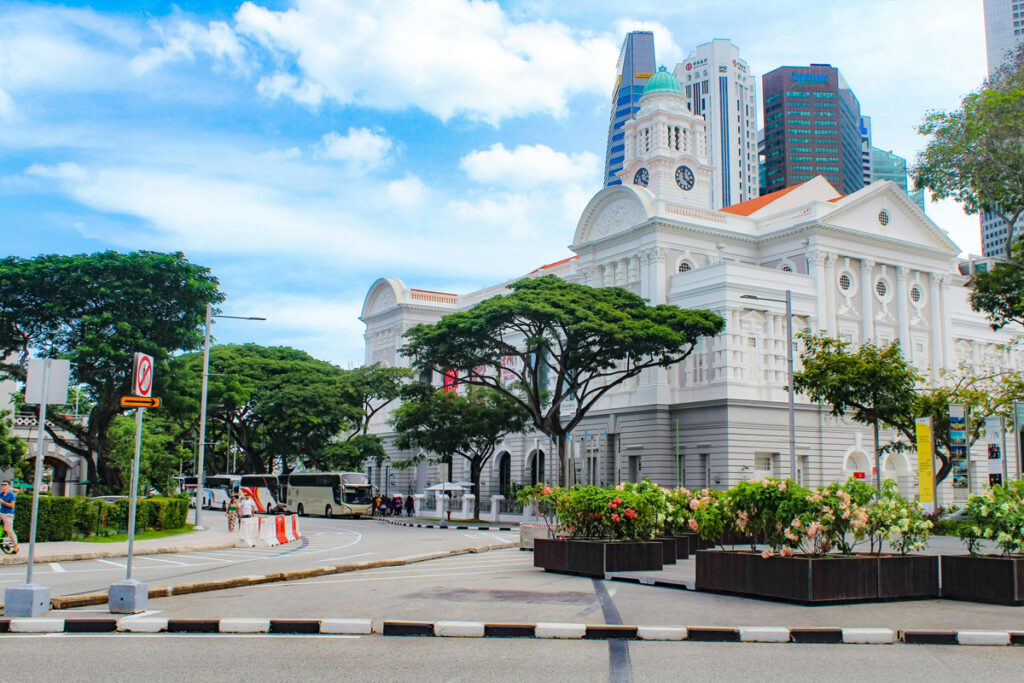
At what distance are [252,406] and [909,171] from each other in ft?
158

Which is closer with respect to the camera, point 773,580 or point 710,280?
point 773,580

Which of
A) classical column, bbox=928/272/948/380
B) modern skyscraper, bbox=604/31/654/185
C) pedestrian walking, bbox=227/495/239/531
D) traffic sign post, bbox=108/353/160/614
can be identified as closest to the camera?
traffic sign post, bbox=108/353/160/614

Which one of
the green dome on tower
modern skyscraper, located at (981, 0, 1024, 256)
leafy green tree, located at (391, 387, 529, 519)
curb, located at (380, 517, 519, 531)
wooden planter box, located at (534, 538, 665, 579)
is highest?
modern skyscraper, located at (981, 0, 1024, 256)

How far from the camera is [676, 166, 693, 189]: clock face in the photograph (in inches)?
2330

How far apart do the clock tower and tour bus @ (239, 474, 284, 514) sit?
2889cm

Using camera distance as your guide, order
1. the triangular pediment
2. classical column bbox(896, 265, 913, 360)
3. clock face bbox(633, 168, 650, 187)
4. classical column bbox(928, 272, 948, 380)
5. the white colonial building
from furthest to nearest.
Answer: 1. clock face bbox(633, 168, 650, 187)
2. classical column bbox(928, 272, 948, 380)
3. classical column bbox(896, 265, 913, 360)
4. the triangular pediment
5. the white colonial building

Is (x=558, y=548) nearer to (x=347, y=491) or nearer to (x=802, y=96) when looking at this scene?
(x=347, y=491)

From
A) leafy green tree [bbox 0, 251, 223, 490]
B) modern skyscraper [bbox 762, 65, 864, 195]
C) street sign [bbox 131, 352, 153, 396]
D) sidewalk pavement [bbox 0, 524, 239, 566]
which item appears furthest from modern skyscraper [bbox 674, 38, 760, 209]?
street sign [bbox 131, 352, 153, 396]

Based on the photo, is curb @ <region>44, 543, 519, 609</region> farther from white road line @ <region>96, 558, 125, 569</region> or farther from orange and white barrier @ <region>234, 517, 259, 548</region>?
orange and white barrier @ <region>234, 517, 259, 548</region>

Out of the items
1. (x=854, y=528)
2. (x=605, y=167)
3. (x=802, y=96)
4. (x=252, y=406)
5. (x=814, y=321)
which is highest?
(x=802, y=96)

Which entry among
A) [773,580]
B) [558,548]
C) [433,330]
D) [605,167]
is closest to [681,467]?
[433,330]

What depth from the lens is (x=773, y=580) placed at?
44.0 feet

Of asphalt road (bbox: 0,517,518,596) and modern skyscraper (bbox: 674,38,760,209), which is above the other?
modern skyscraper (bbox: 674,38,760,209)

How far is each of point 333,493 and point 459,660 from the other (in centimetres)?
4637
